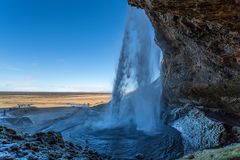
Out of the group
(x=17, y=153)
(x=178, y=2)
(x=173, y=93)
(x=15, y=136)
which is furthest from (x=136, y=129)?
(x=178, y=2)

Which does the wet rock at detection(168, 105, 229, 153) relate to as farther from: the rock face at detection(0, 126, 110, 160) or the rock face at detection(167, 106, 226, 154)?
the rock face at detection(0, 126, 110, 160)

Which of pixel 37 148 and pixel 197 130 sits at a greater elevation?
pixel 197 130

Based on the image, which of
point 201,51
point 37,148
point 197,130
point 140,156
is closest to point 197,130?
point 197,130

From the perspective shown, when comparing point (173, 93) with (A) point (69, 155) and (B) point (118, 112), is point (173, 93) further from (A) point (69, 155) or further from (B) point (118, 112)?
(A) point (69, 155)

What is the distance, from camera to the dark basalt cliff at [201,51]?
1158 centimetres

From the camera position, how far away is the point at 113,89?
143 feet

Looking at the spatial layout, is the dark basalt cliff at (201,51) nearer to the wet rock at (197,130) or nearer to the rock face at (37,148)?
the wet rock at (197,130)

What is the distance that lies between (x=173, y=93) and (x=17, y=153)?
18.2 metres

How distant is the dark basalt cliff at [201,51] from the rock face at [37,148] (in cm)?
876

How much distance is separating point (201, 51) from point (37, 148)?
11175mm

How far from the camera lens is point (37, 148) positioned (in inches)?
641

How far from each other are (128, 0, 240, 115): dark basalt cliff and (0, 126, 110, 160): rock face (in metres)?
8.76

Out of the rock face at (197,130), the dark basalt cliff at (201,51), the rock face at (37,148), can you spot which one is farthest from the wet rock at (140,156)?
the dark basalt cliff at (201,51)

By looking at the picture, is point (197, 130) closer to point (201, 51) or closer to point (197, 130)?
point (197, 130)
